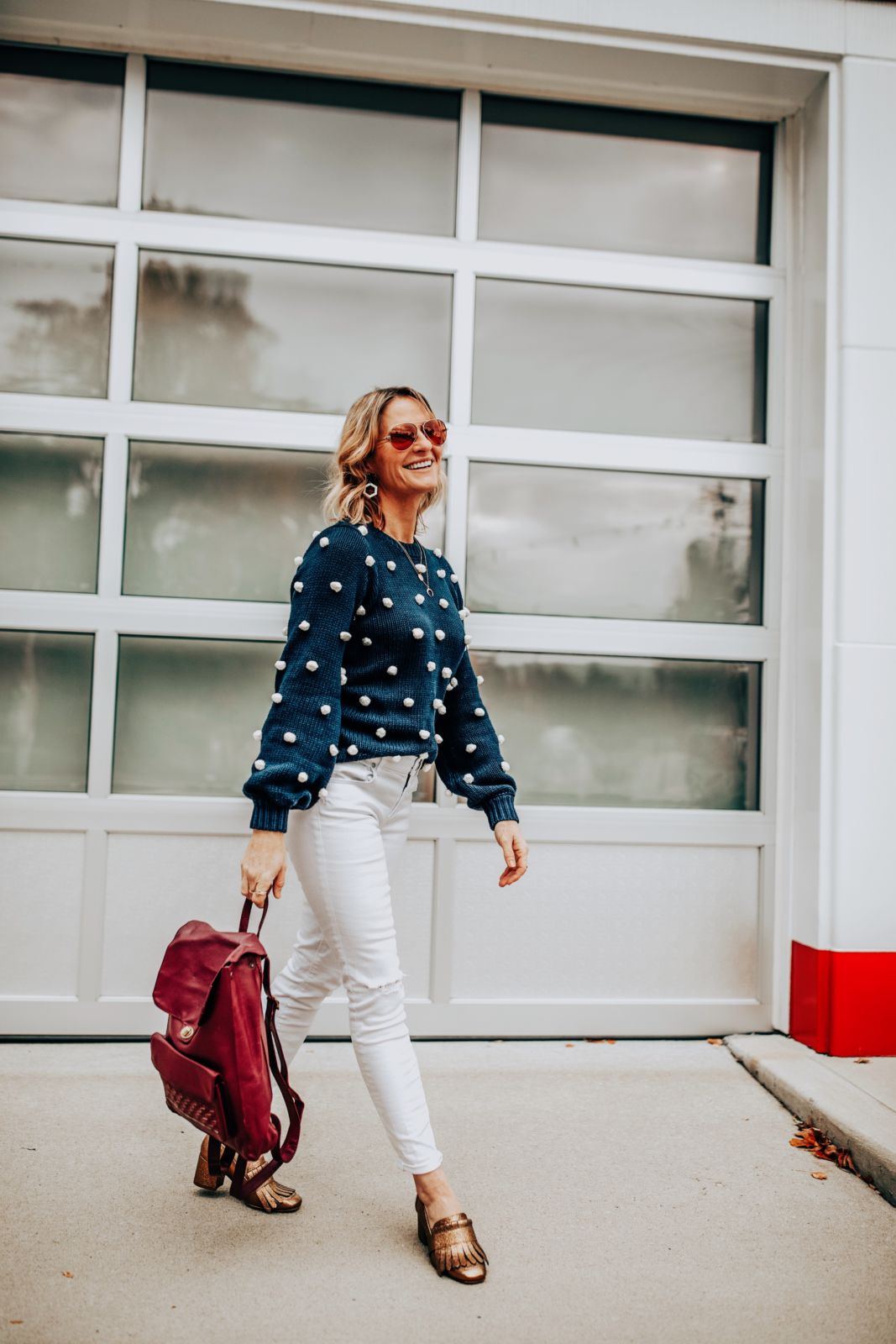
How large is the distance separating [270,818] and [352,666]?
1.28 ft

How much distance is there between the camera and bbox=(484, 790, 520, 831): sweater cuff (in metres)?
2.51

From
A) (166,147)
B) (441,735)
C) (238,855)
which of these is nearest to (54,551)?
(238,855)

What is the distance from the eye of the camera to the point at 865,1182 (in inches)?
103

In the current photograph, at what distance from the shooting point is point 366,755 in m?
2.21

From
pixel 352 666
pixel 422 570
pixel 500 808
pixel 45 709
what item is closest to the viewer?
pixel 352 666

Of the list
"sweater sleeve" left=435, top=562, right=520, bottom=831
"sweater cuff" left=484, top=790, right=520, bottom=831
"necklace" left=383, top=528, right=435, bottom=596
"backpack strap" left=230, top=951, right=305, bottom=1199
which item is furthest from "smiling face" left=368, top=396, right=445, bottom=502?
"backpack strap" left=230, top=951, right=305, bottom=1199

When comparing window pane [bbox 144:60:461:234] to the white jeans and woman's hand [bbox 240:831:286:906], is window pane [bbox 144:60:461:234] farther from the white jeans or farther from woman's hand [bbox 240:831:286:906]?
woman's hand [bbox 240:831:286:906]

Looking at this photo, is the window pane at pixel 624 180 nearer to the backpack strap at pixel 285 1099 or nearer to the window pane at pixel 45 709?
the window pane at pixel 45 709

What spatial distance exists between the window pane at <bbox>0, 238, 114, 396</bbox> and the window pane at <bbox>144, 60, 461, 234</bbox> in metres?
0.32

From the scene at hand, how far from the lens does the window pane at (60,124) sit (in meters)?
3.47

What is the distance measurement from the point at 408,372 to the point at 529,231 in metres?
0.69

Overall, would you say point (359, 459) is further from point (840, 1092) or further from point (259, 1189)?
point (840, 1092)

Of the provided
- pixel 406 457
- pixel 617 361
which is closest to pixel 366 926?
pixel 406 457

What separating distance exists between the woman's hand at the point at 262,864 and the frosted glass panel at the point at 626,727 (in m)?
1.58
